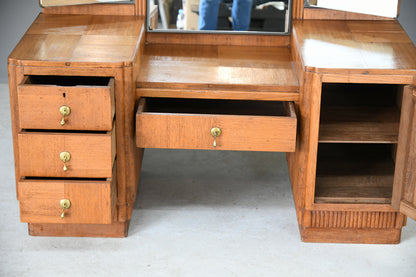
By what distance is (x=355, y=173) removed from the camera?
236 cm

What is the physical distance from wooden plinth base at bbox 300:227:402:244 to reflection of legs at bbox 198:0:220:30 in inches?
32.5

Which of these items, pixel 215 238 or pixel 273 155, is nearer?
pixel 215 238

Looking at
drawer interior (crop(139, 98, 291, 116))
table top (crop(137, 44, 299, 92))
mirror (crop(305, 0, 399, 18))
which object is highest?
mirror (crop(305, 0, 399, 18))

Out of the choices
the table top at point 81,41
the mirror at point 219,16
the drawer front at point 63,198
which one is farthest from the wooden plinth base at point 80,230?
the mirror at point 219,16

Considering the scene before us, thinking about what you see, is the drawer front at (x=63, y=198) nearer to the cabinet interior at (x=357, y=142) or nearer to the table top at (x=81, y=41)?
the table top at (x=81, y=41)

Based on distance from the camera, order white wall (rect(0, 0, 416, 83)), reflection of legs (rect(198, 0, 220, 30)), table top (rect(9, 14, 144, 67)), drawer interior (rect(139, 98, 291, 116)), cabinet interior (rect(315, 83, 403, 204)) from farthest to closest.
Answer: white wall (rect(0, 0, 416, 83)) → reflection of legs (rect(198, 0, 220, 30)) → drawer interior (rect(139, 98, 291, 116)) → cabinet interior (rect(315, 83, 403, 204)) → table top (rect(9, 14, 144, 67))

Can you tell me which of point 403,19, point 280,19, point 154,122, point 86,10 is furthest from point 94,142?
point 403,19

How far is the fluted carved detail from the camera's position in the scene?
2.20 meters

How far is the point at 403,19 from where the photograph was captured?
3506 millimetres

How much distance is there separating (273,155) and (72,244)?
1.03 m

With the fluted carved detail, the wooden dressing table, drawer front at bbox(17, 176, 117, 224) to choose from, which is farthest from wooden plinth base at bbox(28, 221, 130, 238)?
the fluted carved detail

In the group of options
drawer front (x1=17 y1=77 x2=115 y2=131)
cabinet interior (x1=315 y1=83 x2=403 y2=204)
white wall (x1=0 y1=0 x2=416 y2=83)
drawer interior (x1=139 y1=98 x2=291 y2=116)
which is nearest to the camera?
drawer front (x1=17 y1=77 x2=115 y2=131)

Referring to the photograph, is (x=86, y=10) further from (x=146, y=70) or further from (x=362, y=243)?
(x=362, y=243)

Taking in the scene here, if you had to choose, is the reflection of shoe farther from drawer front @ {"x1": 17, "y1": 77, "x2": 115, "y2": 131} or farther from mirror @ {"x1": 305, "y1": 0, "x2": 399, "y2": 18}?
drawer front @ {"x1": 17, "y1": 77, "x2": 115, "y2": 131}
